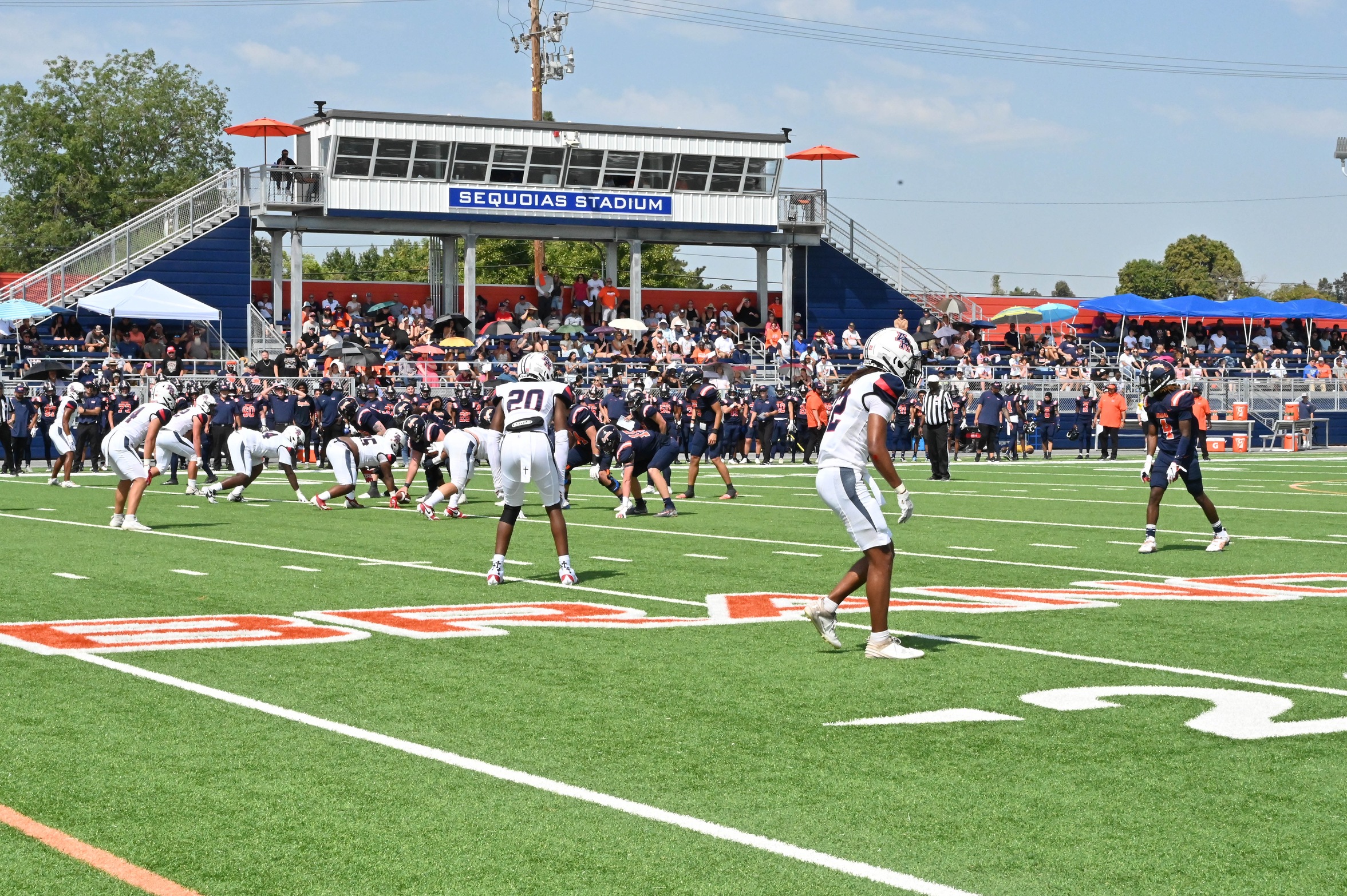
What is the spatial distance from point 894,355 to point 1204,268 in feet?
319

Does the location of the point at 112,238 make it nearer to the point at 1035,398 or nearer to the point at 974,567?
the point at 1035,398

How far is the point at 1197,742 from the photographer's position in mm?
6473

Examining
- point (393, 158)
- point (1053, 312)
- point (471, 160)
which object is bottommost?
point (1053, 312)

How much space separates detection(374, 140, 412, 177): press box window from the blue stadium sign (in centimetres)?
145

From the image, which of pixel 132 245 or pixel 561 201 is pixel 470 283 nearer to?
pixel 561 201

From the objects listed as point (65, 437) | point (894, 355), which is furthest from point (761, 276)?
point (894, 355)

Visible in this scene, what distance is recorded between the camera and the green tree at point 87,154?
6719 cm

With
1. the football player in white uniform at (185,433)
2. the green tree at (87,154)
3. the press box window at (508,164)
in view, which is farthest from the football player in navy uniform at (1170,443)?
the green tree at (87,154)

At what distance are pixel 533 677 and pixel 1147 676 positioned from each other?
301 cm

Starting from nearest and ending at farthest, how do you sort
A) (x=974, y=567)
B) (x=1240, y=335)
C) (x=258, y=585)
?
(x=258, y=585)
(x=974, y=567)
(x=1240, y=335)

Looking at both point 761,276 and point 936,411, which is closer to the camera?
point 936,411

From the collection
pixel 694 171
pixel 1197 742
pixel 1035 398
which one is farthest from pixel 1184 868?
pixel 694 171

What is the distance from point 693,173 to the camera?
47.8 metres

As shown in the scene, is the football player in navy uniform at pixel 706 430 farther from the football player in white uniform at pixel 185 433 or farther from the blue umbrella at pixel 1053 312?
the blue umbrella at pixel 1053 312
